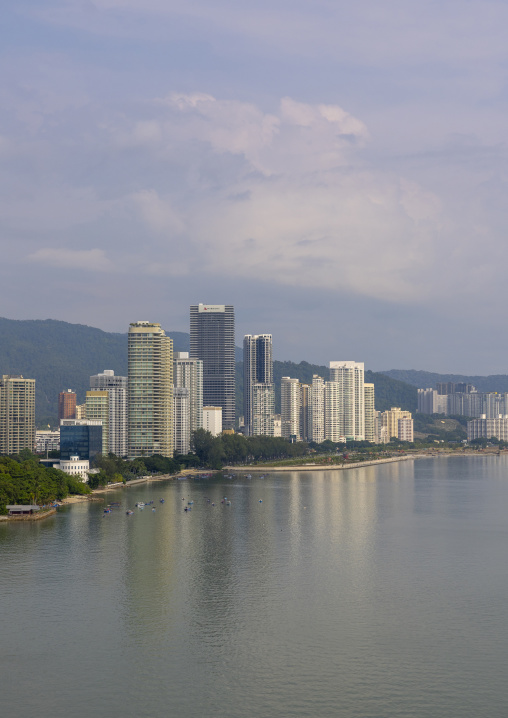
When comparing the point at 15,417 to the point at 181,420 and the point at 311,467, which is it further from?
the point at 311,467

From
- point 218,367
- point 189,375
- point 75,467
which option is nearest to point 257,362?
point 218,367

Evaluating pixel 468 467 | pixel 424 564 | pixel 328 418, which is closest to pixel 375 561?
pixel 424 564

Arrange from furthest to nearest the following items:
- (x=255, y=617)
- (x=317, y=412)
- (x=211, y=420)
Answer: (x=317, y=412)
(x=211, y=420)
(x=255, y=617)

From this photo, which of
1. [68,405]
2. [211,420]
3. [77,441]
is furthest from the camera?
[68,405]

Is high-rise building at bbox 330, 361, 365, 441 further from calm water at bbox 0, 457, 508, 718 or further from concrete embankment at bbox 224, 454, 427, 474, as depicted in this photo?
calm water at bbox 0, 457, 508, 718

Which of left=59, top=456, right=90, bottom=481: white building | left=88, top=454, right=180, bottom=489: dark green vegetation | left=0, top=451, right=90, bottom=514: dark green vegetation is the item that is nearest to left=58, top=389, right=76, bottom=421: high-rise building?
left=88, top=454, right=180, bottom=489: dark green vegetation

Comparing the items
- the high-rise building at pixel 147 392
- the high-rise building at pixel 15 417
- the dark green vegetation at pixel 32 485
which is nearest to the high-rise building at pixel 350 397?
the high-rise building at pixel 147 392
